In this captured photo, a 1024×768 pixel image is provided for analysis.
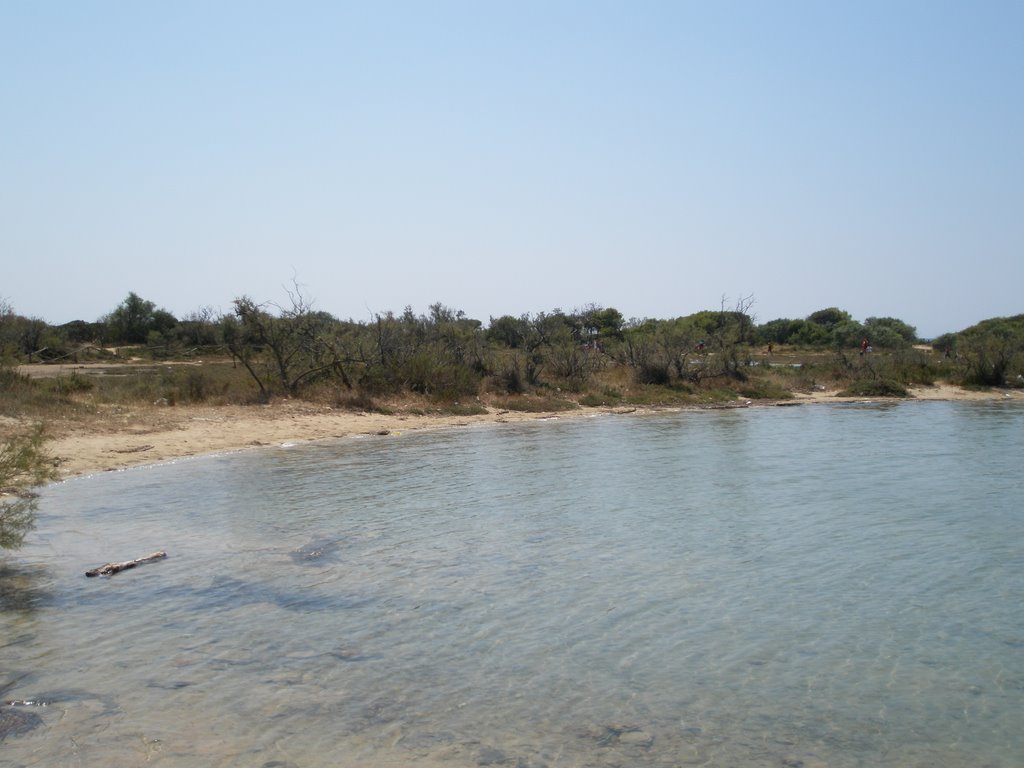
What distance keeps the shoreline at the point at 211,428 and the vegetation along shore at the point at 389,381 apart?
70mm

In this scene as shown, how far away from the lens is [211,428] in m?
23.2

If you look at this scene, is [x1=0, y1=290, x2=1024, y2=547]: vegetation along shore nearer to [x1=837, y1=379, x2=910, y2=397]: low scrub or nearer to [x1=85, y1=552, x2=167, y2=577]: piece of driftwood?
[x1=837, y1=379, x2=910, y2=397]: low scrub

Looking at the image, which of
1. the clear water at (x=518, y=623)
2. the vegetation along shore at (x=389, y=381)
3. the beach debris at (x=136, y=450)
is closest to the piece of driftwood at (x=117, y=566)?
the clear water at (x=518, y=623)

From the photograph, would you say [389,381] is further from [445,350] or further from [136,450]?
[136,450]

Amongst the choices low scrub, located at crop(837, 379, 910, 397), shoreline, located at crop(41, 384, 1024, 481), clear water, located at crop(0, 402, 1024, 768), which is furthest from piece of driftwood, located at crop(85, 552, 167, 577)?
low scrub, located at crop(837, 379, 910, 397)

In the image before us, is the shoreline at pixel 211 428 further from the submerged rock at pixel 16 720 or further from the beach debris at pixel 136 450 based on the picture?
the submerged rock at pixel 16 720

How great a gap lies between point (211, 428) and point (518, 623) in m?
16.2

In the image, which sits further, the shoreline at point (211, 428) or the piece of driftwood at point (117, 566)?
the shoreline at point (211, 428)

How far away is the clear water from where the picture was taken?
20.9 ft

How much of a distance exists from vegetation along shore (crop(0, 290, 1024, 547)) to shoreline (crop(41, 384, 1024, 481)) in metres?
0.07

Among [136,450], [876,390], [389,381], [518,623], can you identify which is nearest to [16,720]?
[518,623]

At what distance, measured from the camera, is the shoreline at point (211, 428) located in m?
19.1

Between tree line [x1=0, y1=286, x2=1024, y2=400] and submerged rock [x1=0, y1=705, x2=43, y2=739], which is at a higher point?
tree line [x1=0, y1=286, x2=1024, y2=400]

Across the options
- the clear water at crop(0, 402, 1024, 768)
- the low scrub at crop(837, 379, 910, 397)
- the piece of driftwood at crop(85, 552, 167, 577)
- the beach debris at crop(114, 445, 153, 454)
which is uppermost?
the low scrub at crop(837, 379, 910, 397)
